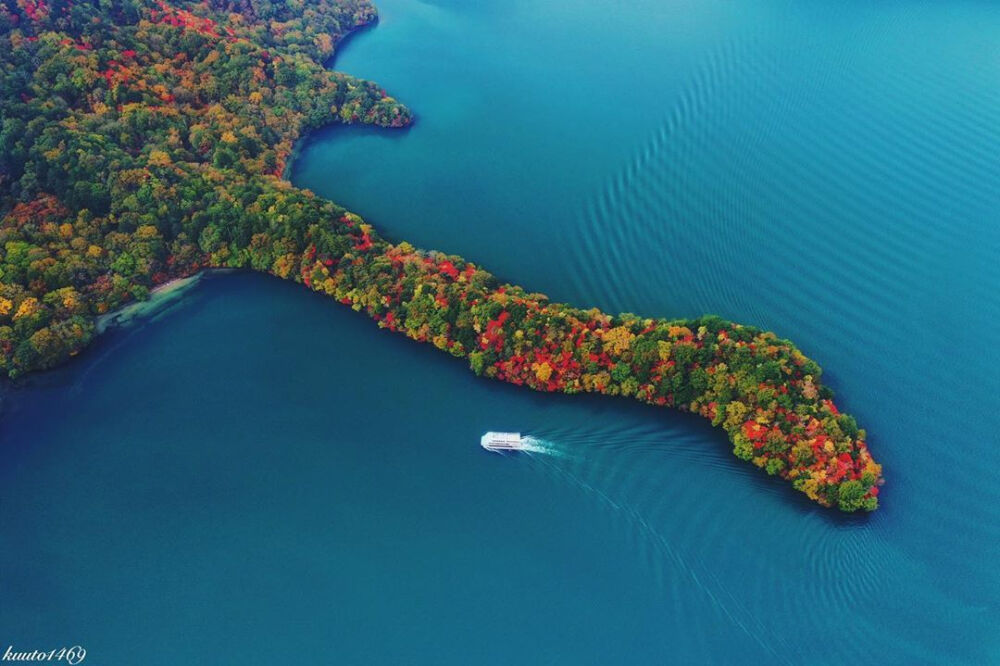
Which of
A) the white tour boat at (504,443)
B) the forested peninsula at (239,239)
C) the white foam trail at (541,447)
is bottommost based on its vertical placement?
the white tour boat at (504,443)

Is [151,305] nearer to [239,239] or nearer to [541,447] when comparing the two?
[239,239]

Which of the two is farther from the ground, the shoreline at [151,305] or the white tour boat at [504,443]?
the white tour boat at [504,443]

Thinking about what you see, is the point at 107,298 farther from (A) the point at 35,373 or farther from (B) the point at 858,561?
(B) the point at 858,561

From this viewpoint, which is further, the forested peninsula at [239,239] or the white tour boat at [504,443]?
the forested peninsula at [239,239]

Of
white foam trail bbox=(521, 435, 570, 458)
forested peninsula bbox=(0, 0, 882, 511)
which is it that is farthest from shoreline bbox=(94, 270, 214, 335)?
white foam trail bbox=(521, 435, 570, 458)

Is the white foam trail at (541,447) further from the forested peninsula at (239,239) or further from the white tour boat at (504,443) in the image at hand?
the forested peninsula at (239,239)

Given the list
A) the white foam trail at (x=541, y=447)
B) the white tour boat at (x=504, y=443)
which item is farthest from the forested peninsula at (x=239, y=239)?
the white tour boat at (x=504, y=443)

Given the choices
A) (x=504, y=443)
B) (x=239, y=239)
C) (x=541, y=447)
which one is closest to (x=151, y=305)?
(x=239, y=239)

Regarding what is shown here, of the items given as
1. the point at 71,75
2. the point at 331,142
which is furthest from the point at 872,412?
the point at 71,75
